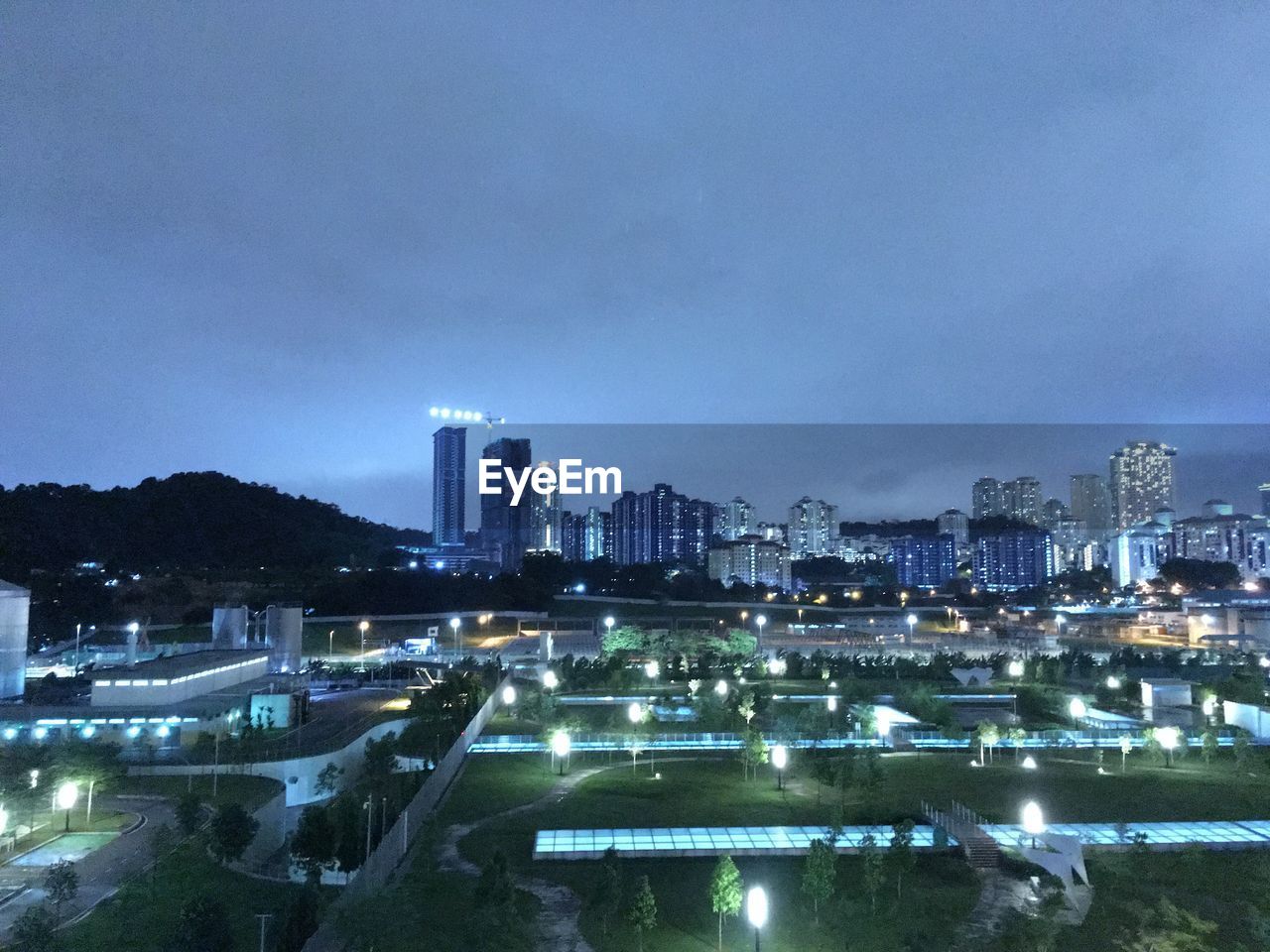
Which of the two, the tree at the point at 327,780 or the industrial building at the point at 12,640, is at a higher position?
the industrial building at the point at 12,640

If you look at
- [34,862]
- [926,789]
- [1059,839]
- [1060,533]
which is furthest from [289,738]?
[1060,533]

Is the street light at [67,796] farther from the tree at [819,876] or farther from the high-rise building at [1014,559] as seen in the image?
the high-rise building at [1014,559]

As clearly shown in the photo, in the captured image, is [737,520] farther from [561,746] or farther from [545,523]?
[561,746]

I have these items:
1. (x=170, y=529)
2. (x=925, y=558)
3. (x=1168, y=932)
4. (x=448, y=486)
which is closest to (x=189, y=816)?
(x=1168, y=932)

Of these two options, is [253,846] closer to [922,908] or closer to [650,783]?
[650,783]

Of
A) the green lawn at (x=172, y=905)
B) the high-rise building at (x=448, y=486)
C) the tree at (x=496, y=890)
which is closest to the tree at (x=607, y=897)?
the tree at (x=496, y=890)

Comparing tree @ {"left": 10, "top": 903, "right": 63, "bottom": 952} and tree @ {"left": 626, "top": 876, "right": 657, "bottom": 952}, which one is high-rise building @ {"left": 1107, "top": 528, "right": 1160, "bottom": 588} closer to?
tree @ {"left": 626, "top": 876, "right": 657, "bottom": 952}

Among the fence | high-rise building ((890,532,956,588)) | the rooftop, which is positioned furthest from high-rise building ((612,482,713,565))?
the fence
